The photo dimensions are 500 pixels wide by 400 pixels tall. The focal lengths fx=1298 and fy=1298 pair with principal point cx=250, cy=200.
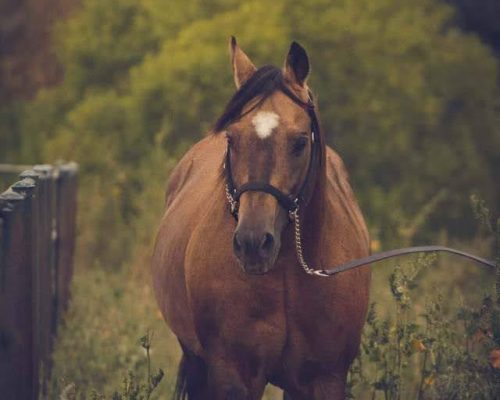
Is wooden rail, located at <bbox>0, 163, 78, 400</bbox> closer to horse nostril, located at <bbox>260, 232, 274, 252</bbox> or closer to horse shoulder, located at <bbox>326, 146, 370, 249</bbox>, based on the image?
horse nostril, located at <bbox>260, 232, 274, 252</bbox>

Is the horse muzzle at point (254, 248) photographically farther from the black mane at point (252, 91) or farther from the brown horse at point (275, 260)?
the black mane at point (252, 91)

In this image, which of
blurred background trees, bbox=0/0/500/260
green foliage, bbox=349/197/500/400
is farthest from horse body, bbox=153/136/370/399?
blurred background trees, bbox=0/0/500/260

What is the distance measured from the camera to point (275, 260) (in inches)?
215

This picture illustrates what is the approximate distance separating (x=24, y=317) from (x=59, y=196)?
4.01 m

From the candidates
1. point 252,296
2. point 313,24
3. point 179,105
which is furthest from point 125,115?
point 252,296

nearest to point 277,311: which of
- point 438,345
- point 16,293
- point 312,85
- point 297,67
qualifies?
point 297,67

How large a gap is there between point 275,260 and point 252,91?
75 cm

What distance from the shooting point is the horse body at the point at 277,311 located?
5.73 meters

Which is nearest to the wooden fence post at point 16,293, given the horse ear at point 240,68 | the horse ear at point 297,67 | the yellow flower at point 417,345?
the horse ear at point 240,68

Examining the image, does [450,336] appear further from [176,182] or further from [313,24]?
[313,24]

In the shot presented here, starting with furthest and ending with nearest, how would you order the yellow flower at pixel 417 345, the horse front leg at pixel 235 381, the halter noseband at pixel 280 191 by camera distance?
the yellow flower at pixel 417 345
the horse front leg at pixel 235 381
the halter noseband at pixel 280 191

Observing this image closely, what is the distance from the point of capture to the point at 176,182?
8141 millimetres

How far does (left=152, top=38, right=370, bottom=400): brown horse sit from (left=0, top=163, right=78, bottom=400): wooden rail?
0.80 metres

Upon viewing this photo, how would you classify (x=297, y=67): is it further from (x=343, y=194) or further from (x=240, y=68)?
(x=343, y=194)
